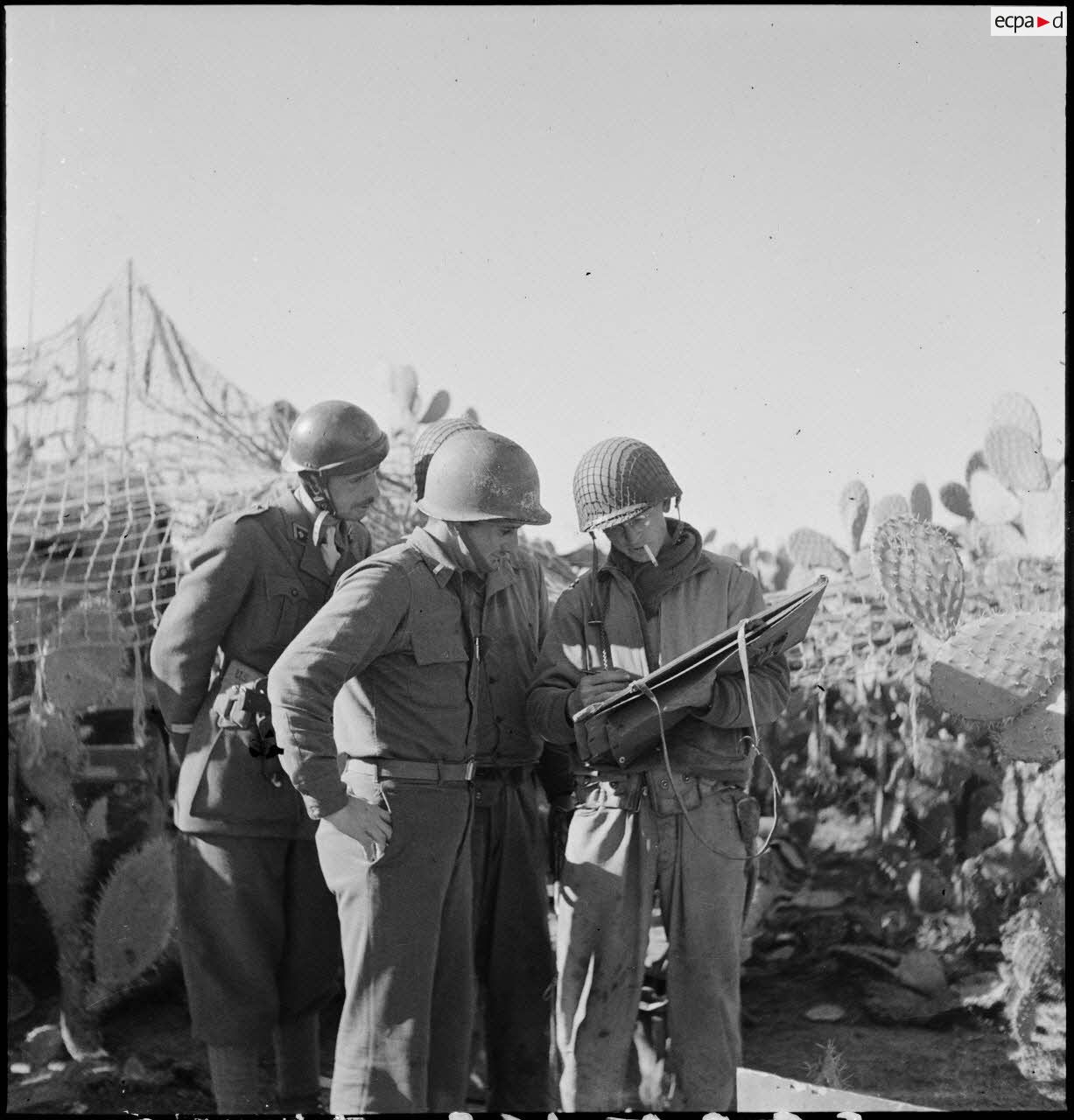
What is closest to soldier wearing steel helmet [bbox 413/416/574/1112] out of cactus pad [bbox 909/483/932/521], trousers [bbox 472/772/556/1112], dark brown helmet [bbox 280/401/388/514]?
trousers [bbox 472/772/556/1112]

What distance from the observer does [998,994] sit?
538 cm

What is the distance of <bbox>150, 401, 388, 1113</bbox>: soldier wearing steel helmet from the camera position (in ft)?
14.0

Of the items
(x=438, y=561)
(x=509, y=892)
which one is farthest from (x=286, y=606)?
(x=509, y=892)

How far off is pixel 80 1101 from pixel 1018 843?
13.1 ft

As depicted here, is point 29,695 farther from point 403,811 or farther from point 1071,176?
point 1071,176

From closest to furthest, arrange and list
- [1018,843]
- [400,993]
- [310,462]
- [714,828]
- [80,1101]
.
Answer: [400,993] < [714,828] < [310,462] < [80,1101] < [1018,843]

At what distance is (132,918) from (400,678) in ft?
7.48

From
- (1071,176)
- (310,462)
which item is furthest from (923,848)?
(310,462)

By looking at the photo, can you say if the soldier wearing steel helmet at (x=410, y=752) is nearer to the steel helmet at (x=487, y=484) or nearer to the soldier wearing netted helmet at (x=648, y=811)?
the steel helmet at (x=487, y=484)

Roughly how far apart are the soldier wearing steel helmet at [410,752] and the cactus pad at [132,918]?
72.1 inches

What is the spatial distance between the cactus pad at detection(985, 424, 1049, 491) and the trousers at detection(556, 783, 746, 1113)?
8.24 ft

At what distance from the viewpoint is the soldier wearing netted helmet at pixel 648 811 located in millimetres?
3906

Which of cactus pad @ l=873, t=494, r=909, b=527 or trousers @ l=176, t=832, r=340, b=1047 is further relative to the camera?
cactus pad @ l=873, t=494, r=909, b=527

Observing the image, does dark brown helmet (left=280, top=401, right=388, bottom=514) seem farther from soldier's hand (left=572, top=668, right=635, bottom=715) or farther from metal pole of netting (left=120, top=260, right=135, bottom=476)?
metal pole of netting (left=120, top=260, right=135, bottom=476)
